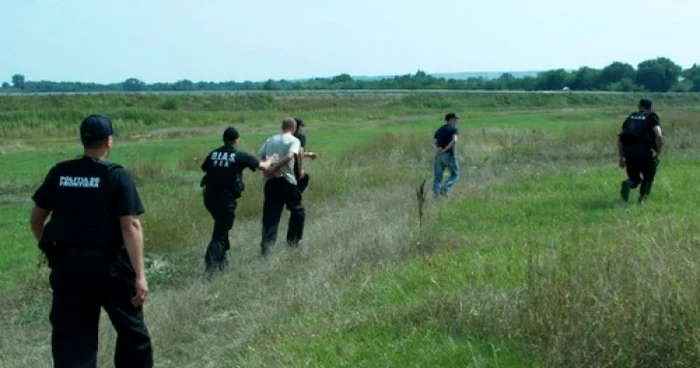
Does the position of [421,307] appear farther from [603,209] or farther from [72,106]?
[72,106]

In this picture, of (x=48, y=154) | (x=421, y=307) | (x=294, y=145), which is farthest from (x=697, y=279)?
(x=48, y=154)

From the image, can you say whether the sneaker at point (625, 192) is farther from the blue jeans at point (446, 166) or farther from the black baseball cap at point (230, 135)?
the black baseball cap at point (230, 135)

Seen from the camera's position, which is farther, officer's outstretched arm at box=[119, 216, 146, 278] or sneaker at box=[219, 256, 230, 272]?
sneaker at box=[219, 256, 230, 272]

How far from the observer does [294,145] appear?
39.7 feet

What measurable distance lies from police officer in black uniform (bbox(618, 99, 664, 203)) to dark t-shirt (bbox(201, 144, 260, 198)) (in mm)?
5686

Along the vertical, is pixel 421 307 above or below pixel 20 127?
above

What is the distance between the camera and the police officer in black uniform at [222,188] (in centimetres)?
1134

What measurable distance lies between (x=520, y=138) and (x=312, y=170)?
14947mm

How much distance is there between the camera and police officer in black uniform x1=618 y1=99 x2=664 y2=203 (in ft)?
45.1

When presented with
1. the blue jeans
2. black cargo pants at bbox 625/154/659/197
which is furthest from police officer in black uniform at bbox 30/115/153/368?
the blue jeans

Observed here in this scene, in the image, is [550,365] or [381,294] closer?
[550,365]

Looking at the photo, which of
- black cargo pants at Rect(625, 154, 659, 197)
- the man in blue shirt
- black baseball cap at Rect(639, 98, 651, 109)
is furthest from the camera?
the man in blue shirt

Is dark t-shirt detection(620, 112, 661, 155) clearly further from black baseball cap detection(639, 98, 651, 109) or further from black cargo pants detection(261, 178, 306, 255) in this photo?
black cargo pants detection(261, 178, 306, 255)

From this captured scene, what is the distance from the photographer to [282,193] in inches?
480
